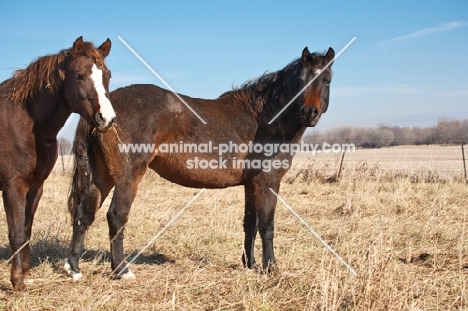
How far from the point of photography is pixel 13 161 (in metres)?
4.05

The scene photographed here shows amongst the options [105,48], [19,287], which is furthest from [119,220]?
[105,48]

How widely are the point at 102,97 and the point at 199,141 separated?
146 cm

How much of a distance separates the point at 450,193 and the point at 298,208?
3.76 meters

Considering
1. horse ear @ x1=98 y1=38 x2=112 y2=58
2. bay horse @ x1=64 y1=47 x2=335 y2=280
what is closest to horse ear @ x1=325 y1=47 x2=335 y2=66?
bay horse @ x1=64 y1=47 x2=335 y2=280

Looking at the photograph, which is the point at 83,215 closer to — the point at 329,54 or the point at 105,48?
the point at 105,48

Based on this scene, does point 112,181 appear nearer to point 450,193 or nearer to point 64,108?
point 64,108

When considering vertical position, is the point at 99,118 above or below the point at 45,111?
below

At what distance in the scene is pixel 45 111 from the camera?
421cm

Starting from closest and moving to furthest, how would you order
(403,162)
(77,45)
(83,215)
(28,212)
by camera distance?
(77,45), (28,212), (83,215), (403,162)

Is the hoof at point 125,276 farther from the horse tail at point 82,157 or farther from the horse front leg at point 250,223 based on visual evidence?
the horse front leg at point 250,223

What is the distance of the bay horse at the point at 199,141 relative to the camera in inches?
187

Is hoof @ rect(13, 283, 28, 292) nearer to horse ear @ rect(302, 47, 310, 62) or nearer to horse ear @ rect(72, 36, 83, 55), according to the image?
horse ear @ rect(72, 36, 83, 55)

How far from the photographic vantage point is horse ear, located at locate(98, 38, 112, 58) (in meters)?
4.38

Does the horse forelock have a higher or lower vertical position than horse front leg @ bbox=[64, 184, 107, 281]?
higher
